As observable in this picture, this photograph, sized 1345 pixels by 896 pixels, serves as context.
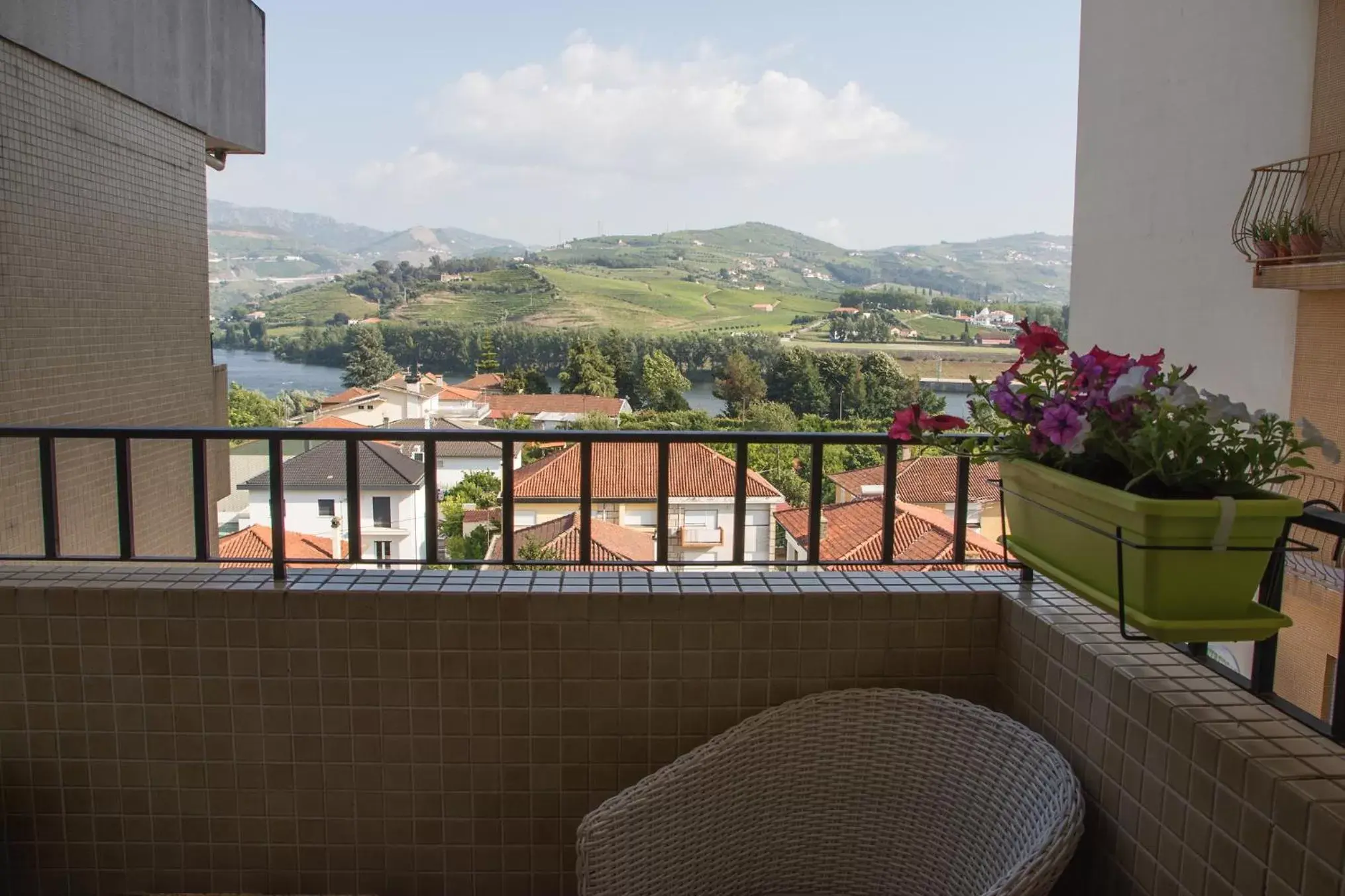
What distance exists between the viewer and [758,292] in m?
22.0

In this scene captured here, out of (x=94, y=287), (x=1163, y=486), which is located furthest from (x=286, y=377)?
(x=1163, y=486)

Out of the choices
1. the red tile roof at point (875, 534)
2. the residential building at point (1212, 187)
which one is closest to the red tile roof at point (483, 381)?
the residential building at point (1212, 187)

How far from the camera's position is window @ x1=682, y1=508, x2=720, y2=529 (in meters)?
2.50

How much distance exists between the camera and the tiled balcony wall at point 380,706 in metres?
2.10

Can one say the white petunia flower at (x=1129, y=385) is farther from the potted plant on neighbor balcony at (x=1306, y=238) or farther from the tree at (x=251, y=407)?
the tree at (x=251, y=407)

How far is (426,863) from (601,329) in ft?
57.5

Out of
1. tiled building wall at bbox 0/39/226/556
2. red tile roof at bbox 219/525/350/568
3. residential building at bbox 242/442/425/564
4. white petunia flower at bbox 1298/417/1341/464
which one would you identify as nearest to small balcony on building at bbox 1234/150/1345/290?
white petunia flower at bbox 1298/417/1341/464

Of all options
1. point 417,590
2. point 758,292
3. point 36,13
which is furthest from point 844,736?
point 758,292

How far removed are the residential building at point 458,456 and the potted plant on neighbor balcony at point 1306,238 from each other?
272 inches

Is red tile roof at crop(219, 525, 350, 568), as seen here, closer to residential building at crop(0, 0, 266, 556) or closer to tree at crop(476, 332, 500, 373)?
residential building at crop(0, 0, 266, 556)

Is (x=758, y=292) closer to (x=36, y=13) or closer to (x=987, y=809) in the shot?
(x=36, y=13)

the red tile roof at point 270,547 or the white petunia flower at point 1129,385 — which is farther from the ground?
the white petunia flower at point 1129,385

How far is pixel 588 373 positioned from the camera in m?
16.1

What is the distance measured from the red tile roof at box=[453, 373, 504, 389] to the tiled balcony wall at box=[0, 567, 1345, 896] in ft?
36.7
